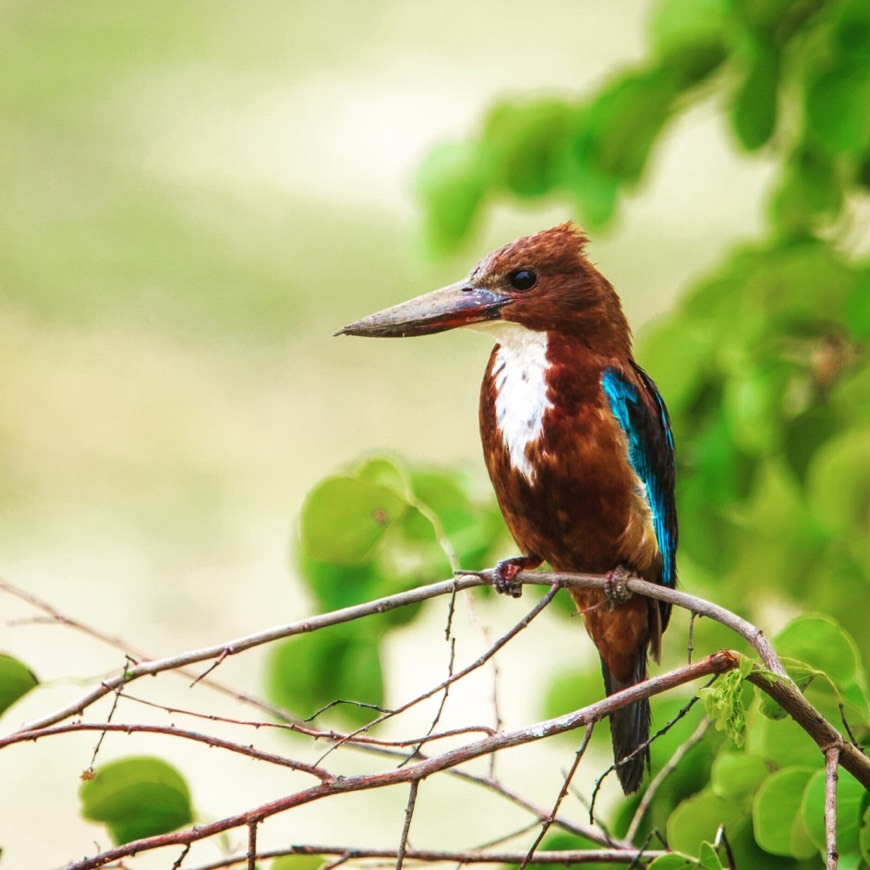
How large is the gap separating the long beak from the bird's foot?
0.26 meters

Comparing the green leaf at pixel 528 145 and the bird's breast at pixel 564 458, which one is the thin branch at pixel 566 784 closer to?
the bird's breast at pixel 564 458

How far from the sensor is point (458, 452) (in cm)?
527

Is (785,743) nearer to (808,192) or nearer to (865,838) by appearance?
(865,838)

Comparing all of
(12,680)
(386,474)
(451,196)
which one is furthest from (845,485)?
(12,680)

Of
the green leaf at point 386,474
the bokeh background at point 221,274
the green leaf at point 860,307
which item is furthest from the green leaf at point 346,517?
the bokeh background at point 221,274

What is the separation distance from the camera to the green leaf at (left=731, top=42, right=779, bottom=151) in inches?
59.6

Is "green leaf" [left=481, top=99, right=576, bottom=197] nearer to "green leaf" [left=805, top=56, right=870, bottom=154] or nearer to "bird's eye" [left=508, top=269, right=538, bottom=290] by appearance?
"green leaf" [left=805, top=56, right=870, bottom=154]

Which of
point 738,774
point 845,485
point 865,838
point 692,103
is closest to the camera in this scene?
point 865,838

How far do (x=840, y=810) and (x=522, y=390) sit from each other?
0.45 m

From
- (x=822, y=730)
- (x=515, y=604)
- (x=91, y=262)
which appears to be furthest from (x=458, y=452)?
(x=822, y=730)

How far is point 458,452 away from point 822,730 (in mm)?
4411

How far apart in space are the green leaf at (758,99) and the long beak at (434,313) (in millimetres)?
550

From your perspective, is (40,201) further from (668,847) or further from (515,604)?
(668,847)

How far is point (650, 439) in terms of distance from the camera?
1.20m
